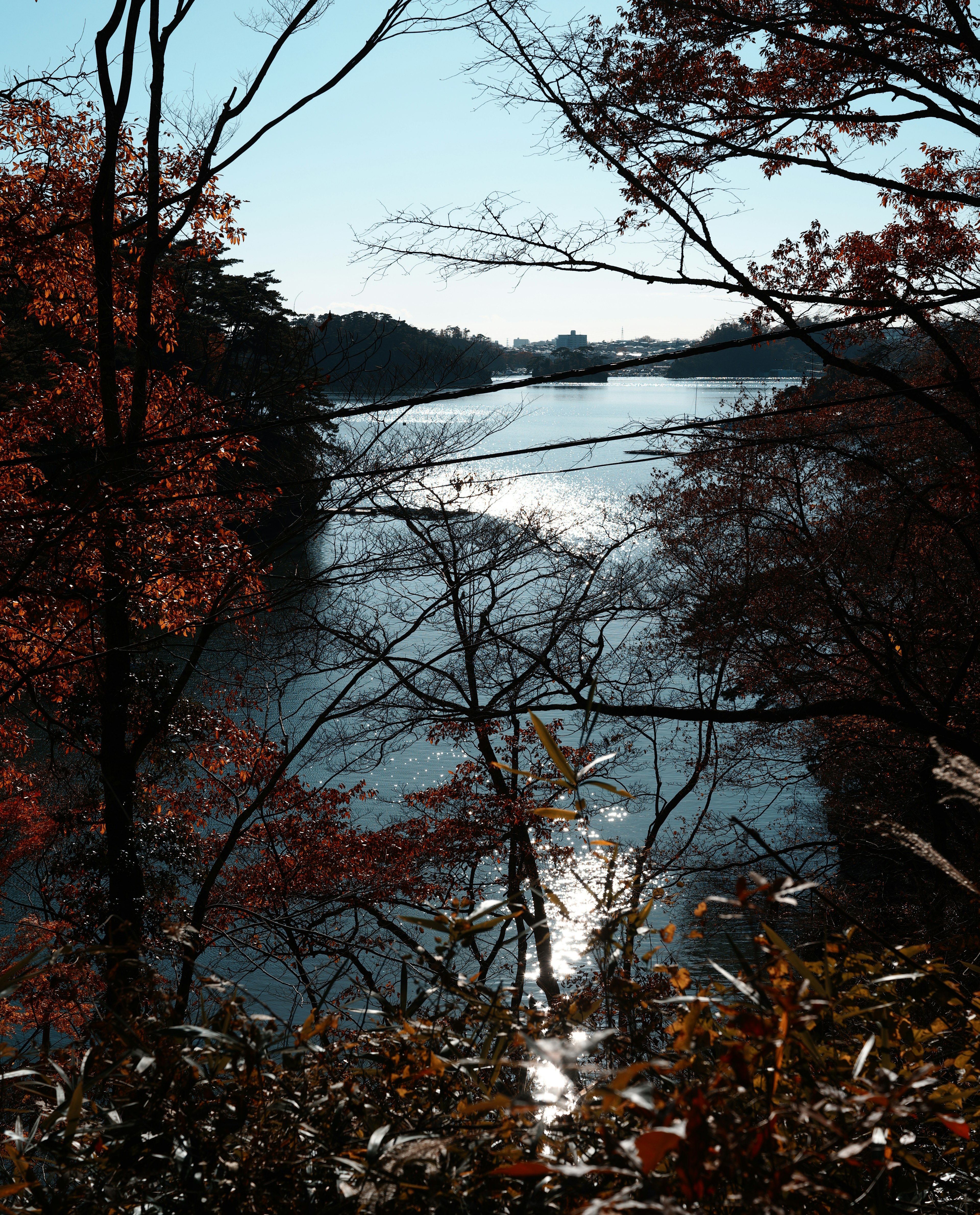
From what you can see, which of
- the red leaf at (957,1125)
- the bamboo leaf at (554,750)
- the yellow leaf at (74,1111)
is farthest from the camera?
the bamboo leaf at (554,750)

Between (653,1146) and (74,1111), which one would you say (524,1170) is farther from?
(74,1111)

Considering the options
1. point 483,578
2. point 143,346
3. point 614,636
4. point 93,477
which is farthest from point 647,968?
point 614,636

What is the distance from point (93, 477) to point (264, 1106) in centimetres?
450

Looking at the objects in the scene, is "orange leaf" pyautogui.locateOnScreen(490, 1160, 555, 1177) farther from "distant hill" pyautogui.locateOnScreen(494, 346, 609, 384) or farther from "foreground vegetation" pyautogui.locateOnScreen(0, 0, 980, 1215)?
"distant hill" pyautogui.locateOnScreen(494, 346, 609, 384)

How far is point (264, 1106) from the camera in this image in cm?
175

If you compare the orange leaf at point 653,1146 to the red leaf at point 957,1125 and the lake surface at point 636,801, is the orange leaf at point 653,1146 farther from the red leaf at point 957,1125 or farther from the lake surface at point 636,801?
the lake surface at point 636,801

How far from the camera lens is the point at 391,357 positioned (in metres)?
10.4

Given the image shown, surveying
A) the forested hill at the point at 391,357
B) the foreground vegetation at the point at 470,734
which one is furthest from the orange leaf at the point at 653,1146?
the forested hill at the point at 391,357

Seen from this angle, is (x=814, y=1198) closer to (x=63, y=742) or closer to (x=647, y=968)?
(x=647, y=968)

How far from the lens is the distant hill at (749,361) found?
14.6m

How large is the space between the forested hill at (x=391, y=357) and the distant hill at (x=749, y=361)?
3120 mm

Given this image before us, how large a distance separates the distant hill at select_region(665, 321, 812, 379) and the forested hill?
312 centimetres

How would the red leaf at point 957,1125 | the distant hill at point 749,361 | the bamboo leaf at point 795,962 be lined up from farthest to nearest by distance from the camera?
the distant hill at point 749,361, the bamboo leaf at point 795,962, the red leaf at point 957,1125

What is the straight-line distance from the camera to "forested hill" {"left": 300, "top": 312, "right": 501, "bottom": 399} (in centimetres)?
874
